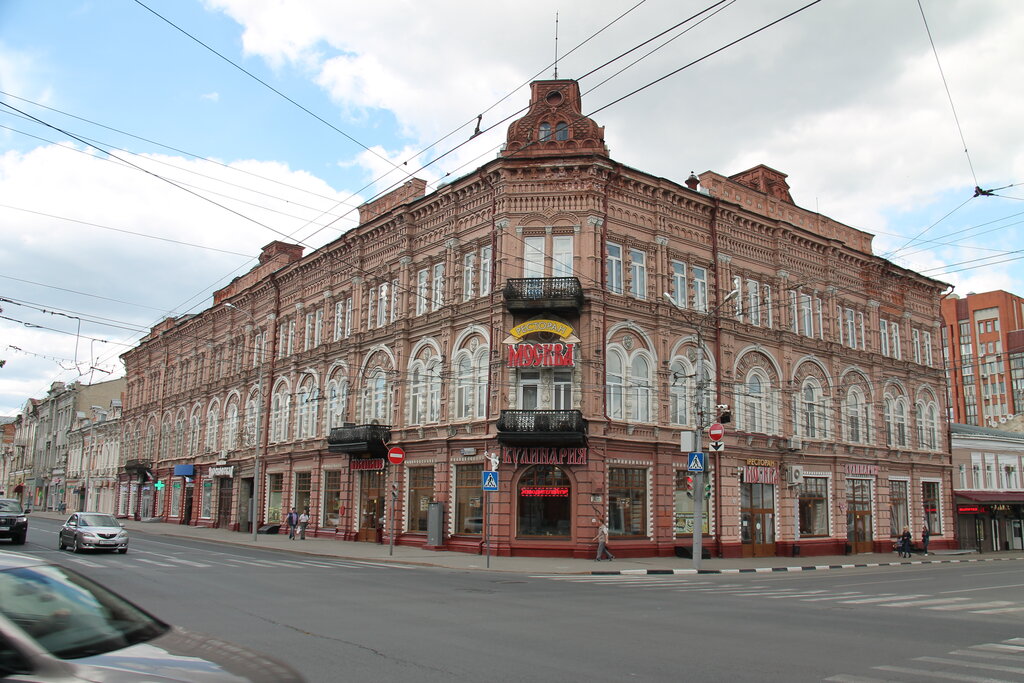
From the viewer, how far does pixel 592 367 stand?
94.0 feet

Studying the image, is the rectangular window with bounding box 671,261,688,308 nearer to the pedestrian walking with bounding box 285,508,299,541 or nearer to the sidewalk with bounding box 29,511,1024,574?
the sidewalk with bounding box 29,511,1024,574

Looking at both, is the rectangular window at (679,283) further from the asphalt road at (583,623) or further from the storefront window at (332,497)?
the storefront window at (332,497)

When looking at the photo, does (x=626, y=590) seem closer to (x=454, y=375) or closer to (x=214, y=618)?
(x=214, y=618)

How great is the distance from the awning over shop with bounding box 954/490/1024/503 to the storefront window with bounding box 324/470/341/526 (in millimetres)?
A: 35189

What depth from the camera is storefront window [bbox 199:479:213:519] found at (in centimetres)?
5119

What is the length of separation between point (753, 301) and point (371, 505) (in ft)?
65.1

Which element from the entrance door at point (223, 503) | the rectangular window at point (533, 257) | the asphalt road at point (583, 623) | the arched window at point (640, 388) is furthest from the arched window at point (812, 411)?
the entrance door at point (223, 503)

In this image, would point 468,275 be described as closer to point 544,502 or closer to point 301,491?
point 544,502

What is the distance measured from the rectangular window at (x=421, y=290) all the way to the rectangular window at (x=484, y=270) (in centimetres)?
359

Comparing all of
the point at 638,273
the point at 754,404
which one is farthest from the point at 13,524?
the point at 754,404

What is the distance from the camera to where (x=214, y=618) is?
37.6ft

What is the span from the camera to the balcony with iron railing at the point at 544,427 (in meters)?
26.8

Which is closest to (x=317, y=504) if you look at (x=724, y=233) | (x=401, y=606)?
(x=724, y=233)

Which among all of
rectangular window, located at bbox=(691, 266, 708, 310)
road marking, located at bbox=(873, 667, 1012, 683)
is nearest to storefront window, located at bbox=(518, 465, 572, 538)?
rectangular window, located at bbox=(691, 266, 708, 310)
